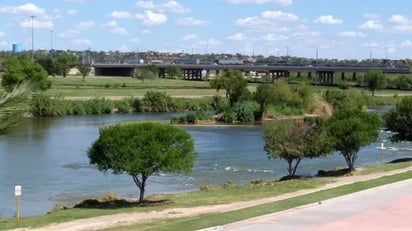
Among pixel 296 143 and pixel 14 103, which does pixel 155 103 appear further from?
pixel 14 103

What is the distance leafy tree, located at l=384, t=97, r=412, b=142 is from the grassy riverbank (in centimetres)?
1212

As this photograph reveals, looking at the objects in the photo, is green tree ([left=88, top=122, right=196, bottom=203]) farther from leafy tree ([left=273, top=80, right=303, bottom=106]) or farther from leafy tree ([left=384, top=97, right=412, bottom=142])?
leafy tree ([left=273, top=80, right=303, bottom=106])

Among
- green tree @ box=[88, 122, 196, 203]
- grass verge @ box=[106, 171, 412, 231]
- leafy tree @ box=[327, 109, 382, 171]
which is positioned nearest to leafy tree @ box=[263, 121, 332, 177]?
leafy tree @ box=[327, 109, 382, 171]

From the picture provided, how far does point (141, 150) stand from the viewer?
30312 mm

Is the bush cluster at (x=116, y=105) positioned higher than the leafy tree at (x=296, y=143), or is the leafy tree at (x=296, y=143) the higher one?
the leafy tree at (x=296, y=143)

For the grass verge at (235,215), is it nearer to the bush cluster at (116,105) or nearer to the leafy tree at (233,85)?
the bush cluster at (116,105)

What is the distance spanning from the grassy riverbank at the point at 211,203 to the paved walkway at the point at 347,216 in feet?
2.86

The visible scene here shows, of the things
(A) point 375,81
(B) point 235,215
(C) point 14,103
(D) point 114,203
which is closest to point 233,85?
(A) point 375,81

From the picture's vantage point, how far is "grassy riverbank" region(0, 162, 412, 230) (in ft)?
67.3

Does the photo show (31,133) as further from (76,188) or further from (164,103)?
(164,103)

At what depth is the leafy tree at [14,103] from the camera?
1152 centimetres

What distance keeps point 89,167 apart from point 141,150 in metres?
18.3

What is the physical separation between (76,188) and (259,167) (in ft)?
46.0

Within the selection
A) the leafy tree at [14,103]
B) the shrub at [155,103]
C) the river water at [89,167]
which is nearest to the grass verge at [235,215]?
the river water at [89,167]
